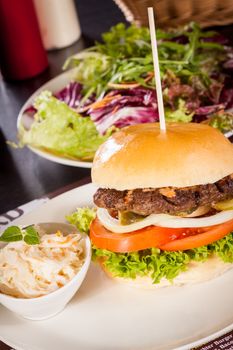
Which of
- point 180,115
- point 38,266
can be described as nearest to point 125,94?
point 180,115

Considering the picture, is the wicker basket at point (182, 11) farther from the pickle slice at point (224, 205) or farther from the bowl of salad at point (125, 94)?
the pickle slice at point (224, 205)

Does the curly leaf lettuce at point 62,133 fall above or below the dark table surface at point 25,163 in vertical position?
above

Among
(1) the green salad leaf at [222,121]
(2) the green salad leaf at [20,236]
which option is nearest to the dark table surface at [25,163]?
(2) the green salad leaf at [20,236]

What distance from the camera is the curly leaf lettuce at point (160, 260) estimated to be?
1.92 meters

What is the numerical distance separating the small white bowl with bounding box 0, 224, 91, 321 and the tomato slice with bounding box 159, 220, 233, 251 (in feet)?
0.99

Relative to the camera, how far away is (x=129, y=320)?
72.3 inches

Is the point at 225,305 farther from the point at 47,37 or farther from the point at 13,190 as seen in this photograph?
the point at 47,37

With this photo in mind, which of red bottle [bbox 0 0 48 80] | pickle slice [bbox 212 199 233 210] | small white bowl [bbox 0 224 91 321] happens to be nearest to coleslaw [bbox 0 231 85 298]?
small white bowl [bbox 0 224 91 321]

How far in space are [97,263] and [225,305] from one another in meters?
0.53

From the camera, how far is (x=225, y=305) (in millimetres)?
1812

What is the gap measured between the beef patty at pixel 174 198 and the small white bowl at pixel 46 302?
248 millimetres

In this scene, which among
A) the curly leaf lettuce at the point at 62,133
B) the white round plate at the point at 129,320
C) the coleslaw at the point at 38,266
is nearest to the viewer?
the white round plate at the point at 129,320

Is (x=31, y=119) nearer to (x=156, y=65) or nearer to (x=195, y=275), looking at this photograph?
(x=156, y=65)

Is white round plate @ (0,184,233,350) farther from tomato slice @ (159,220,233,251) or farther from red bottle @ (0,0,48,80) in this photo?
red bottle @ (0,0,48,80)
